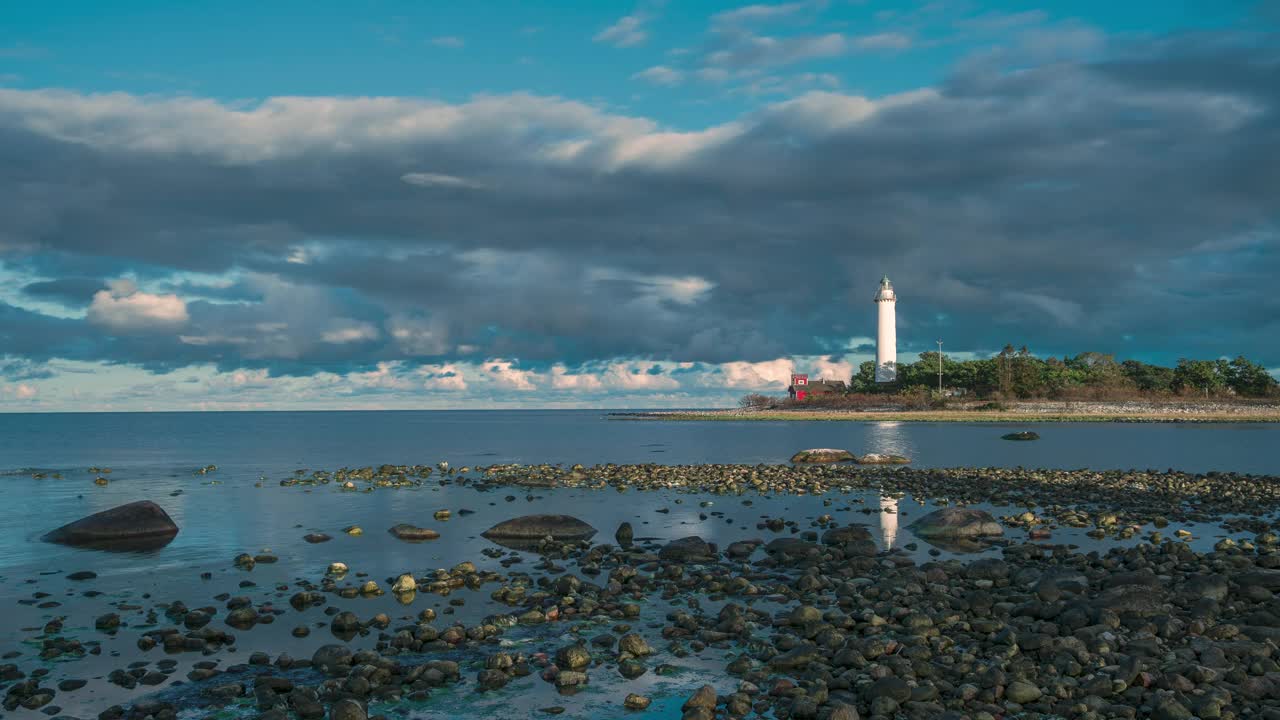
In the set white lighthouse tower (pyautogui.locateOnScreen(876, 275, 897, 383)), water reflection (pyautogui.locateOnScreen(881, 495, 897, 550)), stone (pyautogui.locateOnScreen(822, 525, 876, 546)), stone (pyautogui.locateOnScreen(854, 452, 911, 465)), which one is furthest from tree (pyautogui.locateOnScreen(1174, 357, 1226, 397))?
stone (pyautogui.locateOnScreen(822, 525, 876, 546))

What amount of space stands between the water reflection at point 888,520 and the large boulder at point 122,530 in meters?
20.2

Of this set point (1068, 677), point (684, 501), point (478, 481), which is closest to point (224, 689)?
point (1068, 677)

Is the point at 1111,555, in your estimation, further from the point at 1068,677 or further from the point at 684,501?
the point at 684,501

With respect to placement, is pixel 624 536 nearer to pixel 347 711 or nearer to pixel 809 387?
pixel 347 711

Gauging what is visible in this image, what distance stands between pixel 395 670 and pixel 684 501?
71.5 ft

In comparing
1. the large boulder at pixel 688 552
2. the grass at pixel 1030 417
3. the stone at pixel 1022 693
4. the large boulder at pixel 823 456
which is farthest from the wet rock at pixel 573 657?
the grass at pixel 1030 417

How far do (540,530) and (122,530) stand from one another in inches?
486

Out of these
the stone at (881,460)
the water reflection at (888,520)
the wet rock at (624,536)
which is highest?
the wet rock at (624,536)

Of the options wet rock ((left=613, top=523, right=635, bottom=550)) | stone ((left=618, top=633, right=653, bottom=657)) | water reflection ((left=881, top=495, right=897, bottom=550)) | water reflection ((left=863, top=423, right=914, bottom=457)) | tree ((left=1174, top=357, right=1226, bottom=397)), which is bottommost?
water reflection ((left=863, top=423, right=914, bottom=457))

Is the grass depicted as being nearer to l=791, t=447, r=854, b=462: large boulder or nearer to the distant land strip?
the distant land strip

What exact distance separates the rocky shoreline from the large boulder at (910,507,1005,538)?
12 cm

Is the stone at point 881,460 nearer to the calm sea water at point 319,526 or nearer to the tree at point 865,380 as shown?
the calm sea water at point 319,526

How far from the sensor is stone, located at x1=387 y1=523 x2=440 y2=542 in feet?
80.0

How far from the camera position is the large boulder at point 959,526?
23.4 meters
